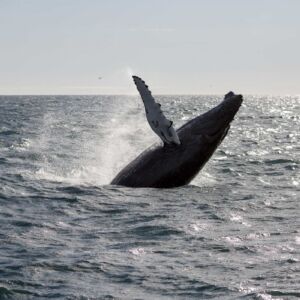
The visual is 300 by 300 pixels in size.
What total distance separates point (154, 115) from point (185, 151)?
120 centimetres

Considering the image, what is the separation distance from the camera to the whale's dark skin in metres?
14.2

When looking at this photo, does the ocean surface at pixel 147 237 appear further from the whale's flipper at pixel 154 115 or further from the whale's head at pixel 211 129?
the whale's flipper at pixel 154 115

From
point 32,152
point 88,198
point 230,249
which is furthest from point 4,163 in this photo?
point 230,249

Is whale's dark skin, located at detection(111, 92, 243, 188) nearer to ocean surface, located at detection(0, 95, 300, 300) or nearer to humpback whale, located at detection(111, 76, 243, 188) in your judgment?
humpback whale, located at detection(111, 76, 243, 188)

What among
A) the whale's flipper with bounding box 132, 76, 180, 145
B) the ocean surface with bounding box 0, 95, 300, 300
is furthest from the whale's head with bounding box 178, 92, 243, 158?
the ocean surface with bounding box 0, 95, 300, 300

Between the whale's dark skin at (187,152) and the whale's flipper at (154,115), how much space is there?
1.96 feet

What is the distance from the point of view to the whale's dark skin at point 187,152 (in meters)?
14.2

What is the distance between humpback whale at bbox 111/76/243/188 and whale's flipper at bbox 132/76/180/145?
145 mm

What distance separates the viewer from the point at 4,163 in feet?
70.7

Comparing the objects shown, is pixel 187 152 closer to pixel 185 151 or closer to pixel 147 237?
pixel 185 151

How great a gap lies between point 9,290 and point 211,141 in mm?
7370

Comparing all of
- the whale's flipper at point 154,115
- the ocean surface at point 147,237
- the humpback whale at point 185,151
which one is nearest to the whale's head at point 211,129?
the humpback whale at point 185,151

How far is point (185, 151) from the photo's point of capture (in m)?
14.1

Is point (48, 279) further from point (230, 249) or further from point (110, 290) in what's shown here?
point (230, 249)
